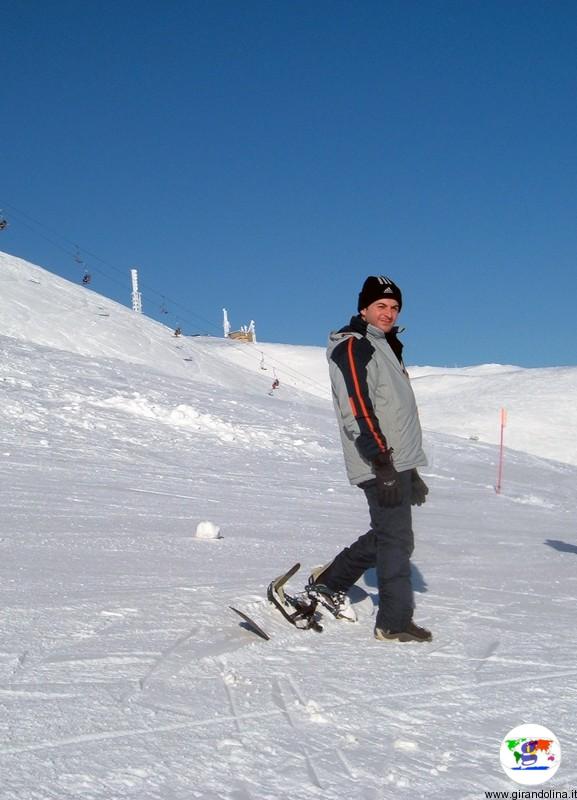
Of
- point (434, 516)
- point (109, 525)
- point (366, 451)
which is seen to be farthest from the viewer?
point (434, 516)

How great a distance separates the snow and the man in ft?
0.73

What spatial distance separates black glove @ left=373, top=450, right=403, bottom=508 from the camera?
4.00 metres

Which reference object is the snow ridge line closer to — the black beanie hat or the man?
the man

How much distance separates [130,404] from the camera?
51.1 feet

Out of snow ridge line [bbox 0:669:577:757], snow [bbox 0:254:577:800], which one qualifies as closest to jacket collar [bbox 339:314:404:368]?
snow [bbox 0:254:577:800]

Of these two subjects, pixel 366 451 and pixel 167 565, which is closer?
pixel 366 451

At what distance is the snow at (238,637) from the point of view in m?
2.47

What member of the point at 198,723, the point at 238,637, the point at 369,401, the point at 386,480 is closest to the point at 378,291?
the point at 369,401

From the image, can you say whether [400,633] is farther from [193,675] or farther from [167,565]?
[167,565]

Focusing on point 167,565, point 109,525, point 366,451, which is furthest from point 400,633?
point 109,525

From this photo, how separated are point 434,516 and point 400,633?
20.3 ft

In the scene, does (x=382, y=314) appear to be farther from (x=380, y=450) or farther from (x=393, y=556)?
(x=393, y=556)

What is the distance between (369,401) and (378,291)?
63 centimetres

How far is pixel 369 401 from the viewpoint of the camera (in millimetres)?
4105
